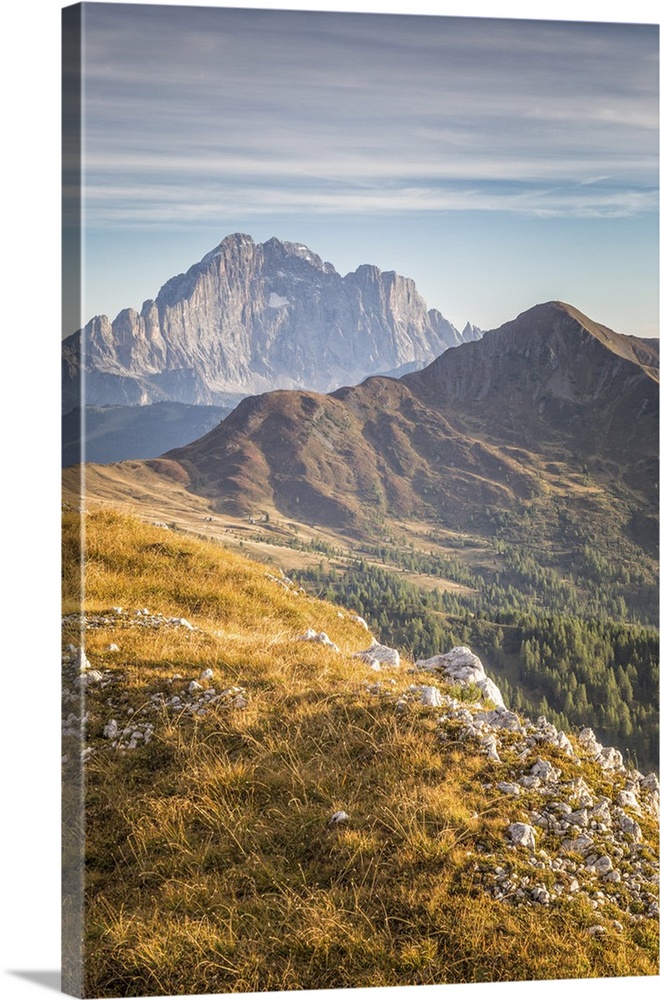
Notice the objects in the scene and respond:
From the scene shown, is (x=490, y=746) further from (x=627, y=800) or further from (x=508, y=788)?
(x=627, y=800)

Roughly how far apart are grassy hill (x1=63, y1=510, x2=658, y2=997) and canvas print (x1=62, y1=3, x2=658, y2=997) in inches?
1.0

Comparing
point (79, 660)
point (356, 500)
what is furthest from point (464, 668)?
point (79, 660)

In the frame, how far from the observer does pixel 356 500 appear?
32.3ft

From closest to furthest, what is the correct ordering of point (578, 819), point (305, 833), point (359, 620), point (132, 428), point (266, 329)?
point (305, 833), point (578, 819), point (132, 428), point (359, 620), point (266, 329)

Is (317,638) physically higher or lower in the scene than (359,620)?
lower

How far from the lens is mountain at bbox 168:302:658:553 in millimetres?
9828

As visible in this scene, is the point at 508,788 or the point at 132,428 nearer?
the point at 508,788

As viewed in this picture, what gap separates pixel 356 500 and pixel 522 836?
10.2ft

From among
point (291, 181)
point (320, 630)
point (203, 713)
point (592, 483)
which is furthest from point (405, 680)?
point (291, 181)

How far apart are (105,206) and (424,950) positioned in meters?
5.96

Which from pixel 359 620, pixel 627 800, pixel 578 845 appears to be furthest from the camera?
pixel 359 620

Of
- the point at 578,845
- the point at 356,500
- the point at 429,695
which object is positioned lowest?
the point at 578,845

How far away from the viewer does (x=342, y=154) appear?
9344 millimetres

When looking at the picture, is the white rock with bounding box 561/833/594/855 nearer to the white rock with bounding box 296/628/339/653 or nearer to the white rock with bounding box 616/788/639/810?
the white rock with bounding box 616/788/639/810
